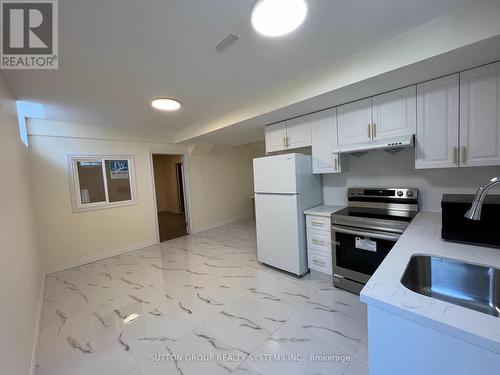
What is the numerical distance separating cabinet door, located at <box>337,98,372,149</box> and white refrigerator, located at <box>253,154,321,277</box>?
53cm

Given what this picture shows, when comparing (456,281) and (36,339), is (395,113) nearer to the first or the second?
(456,281)

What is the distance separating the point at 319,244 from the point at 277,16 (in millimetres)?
2314

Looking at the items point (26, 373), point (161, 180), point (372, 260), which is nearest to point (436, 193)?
point (372, 260)

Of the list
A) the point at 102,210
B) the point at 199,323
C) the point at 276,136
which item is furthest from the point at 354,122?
the point at 102,210

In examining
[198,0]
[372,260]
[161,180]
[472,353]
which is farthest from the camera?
[161,180]

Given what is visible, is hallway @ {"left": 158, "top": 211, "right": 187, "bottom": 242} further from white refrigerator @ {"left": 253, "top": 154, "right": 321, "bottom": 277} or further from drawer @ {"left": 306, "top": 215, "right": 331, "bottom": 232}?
drawer @ {"left": 306, "top": 215, "right": 331, "bottom": 232}

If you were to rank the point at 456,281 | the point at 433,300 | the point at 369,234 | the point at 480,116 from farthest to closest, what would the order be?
the point at 369,234, the point at 480,116, the point at 456,281, the point at 433,300

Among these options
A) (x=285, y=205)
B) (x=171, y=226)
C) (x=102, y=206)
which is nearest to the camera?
(x=285, y=205)

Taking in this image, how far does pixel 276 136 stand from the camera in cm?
312

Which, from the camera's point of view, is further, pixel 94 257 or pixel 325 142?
pixel 94 257

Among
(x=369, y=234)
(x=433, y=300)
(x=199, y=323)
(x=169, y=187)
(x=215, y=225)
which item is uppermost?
(x=169, y=187)

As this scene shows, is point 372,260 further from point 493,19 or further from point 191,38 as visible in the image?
point 191,38

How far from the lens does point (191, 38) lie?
1490 mm

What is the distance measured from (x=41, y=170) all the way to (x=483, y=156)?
524 cm
